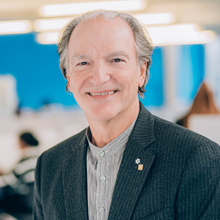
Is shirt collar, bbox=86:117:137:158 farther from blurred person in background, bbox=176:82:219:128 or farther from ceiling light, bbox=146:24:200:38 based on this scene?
ceiling light, bbox=146:24:200:38

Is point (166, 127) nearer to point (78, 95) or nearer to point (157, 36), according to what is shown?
point (78, 95)

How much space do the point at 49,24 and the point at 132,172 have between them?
132 inches

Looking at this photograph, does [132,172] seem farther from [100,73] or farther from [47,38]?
[47,38]

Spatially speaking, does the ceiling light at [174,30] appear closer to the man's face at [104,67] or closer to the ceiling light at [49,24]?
the ceiling light at [49,24]

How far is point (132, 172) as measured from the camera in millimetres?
954

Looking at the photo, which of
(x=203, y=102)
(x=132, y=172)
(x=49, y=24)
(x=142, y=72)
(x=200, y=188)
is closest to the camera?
(x=200, y=188)

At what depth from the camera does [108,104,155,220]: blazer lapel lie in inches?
35.8

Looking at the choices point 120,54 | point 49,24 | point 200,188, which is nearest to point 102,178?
point 200,188

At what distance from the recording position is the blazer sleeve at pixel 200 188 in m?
0.81

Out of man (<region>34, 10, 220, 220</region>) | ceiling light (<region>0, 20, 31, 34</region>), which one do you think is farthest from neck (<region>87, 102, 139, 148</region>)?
ceiling light (<region>0, 20, 31, 34</region>)

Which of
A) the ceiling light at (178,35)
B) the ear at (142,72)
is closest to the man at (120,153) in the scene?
the ear at (142,72)

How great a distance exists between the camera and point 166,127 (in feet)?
3.28

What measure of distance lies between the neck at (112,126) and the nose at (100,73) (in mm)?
167

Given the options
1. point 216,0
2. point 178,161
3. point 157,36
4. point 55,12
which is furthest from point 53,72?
point 178,161
